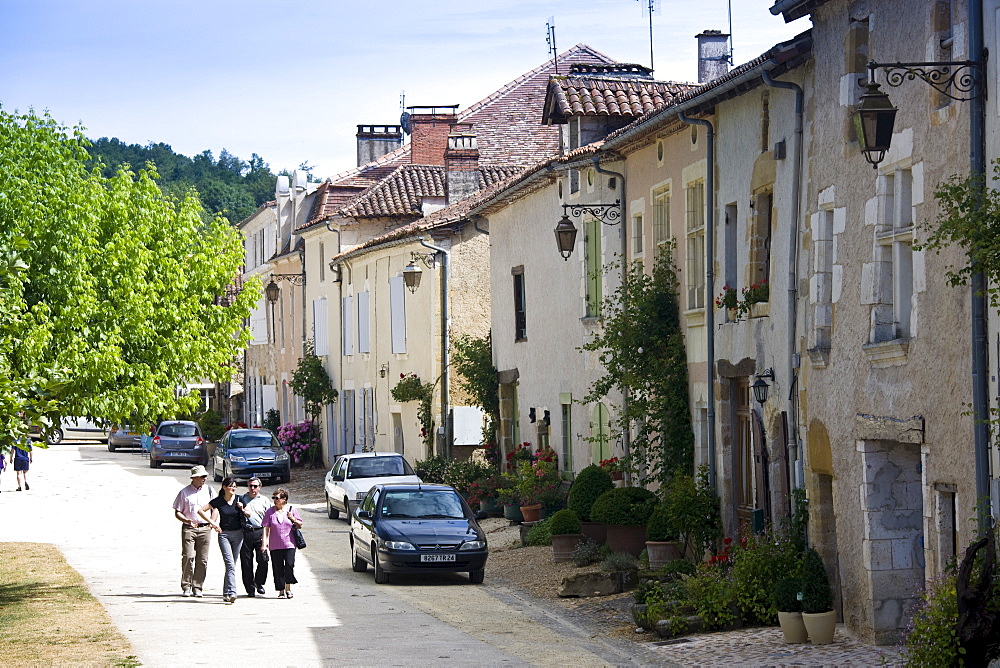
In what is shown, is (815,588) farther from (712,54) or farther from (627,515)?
(712,54)

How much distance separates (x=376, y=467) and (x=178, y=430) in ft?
61.7

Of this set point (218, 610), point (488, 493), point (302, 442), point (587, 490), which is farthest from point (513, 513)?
point (302, 442)

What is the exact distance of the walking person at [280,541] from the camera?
17531 millimetres

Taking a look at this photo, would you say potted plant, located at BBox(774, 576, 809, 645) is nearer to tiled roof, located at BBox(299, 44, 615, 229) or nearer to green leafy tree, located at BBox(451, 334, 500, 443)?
green leafy tree, located at BBox(451, 334, 500, 443)

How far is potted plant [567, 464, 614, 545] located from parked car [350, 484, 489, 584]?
1.40 m

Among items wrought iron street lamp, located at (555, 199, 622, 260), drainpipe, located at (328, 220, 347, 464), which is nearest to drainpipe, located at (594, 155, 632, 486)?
wrought iron street lamp, located at (555, 199, 622, 260)

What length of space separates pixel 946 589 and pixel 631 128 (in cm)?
1035

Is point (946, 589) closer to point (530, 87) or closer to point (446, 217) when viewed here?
point (446, 217)

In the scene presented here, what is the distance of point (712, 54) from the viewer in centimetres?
2369

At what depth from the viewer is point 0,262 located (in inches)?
537

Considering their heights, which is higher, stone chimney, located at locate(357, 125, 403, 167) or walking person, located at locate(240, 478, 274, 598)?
stone chimney, located at locate(357, 125, 403, 167)

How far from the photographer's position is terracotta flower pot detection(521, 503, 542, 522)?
23.5 meters

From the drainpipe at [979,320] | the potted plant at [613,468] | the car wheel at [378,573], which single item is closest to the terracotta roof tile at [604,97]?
the potted plant at [613,468]

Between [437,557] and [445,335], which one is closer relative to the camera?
[437,557]
